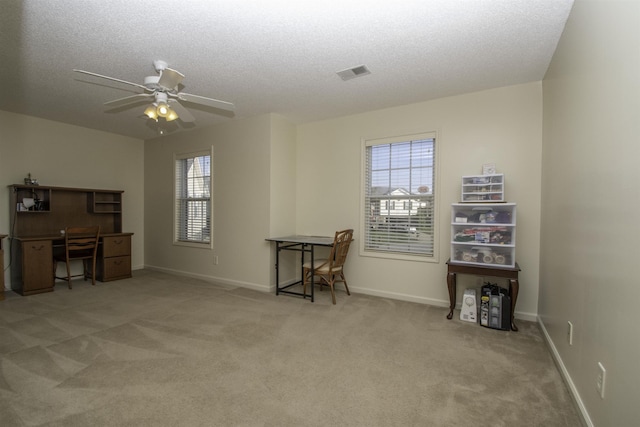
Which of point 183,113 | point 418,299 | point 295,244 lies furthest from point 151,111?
point 418,299

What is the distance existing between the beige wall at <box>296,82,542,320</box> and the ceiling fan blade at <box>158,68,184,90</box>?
7.70 ft

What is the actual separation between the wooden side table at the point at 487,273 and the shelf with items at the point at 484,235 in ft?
0.25

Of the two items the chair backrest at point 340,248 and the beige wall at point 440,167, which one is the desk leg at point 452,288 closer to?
the beige wall at point 440,167

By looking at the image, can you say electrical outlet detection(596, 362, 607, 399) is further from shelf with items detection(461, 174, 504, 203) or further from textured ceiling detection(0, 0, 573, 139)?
Answer: textured ceiling detection(0, 0, 573, 139)

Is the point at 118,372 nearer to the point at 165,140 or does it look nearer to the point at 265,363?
the point at 265,363

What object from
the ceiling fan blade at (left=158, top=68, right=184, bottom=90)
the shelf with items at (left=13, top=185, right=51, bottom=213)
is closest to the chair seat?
the ceiling fan blade at (left=158, top=68, right=184, bottom=90)

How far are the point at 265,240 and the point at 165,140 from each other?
2.98m

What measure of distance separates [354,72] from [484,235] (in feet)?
Answer: 7.07

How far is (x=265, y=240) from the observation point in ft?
14.2

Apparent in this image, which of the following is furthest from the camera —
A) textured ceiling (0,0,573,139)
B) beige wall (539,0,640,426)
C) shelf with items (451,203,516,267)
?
shelf with items (451,203,516,267)

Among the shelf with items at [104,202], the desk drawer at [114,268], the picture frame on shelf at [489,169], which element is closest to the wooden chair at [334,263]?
the picture frame on shelf at [489,169]

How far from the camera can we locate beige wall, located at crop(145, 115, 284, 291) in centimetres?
436

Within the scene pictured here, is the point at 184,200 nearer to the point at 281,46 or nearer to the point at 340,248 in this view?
the point at 340,248

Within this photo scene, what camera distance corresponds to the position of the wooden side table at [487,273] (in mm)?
2875
